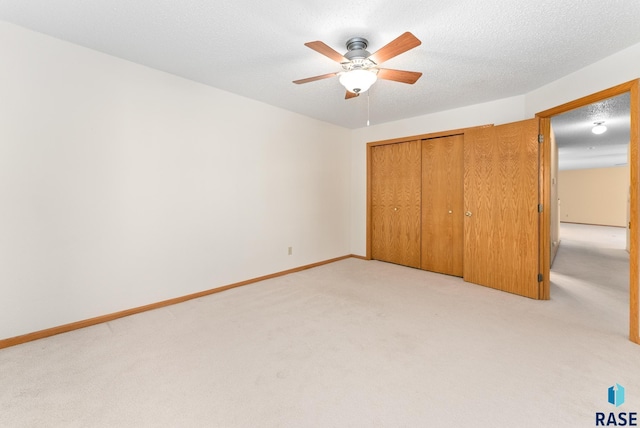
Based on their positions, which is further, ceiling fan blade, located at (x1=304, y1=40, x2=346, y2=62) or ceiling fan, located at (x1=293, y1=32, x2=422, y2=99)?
ceiling fan, located at (x1=293, y1=32, x2=422, y2=99)

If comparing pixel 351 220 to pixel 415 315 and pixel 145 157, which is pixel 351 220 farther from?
pixel 145 157

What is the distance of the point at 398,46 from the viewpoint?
6.17ft

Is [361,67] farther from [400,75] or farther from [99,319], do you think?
[99,319]

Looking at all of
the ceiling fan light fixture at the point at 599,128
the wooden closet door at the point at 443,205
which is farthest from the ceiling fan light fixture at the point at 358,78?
the ceiling fan light fixture at the point at 599,128

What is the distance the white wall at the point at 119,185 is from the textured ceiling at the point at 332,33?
0.30 metres

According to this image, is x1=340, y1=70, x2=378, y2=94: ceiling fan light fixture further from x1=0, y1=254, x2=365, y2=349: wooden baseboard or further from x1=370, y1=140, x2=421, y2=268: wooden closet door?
x1=0, y1=254, x2=365, y2=349: wooden baseboard

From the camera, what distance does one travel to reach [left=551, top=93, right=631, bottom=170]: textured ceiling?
389cm

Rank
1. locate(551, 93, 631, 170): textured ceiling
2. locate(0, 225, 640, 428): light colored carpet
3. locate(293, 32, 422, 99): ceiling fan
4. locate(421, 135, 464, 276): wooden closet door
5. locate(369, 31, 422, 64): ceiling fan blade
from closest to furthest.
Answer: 1. locate(0, 225, 640, 428): light colored carpet
2. locate(369, 31, 422, 64): ceiling fan blade
3. locate(293, 32, 422, 99): ceiling fan
4. locate(551, 93, 631, 170): textured ceiling
5. locate(421, 135, 464, 276): wooden closet door

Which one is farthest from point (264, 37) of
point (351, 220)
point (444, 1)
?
point (351, 220)

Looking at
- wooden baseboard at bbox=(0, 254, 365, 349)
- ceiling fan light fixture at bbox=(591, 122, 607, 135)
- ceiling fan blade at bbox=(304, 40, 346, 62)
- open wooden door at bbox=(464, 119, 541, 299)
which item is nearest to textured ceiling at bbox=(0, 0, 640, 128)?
ceiling fan blade at bbox=(304, 40, 346, 62)

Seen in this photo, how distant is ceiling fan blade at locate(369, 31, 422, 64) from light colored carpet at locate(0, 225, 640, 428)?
2.14 meters

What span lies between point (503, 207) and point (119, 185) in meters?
4.23

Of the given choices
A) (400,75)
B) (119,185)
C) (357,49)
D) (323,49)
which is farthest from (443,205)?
(119,185)

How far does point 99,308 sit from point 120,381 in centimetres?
112
